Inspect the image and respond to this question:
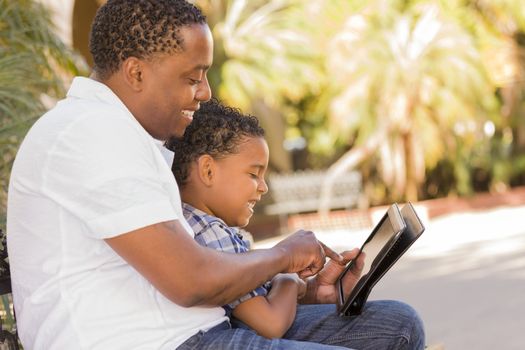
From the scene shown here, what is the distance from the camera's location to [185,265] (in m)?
1.74

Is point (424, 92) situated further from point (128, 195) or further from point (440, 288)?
point (128, 195)

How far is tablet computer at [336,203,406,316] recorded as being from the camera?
2.05 m

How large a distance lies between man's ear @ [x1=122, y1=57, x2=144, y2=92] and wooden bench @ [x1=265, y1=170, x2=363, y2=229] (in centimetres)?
1287

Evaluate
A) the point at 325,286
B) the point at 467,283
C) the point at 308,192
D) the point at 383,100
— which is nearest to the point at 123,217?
the point at 325,286

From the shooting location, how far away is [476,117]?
50.9 feet

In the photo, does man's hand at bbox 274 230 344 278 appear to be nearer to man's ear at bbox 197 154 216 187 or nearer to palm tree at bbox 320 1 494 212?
man's ear at bbox 197 154 216 187

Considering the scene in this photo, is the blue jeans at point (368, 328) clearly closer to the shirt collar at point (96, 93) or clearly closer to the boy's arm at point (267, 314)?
the boy's arm at point (267, 314)

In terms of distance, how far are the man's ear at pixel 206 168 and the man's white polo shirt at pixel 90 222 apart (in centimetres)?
38

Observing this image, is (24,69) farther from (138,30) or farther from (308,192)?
(308,192)

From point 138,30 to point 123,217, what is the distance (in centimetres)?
43

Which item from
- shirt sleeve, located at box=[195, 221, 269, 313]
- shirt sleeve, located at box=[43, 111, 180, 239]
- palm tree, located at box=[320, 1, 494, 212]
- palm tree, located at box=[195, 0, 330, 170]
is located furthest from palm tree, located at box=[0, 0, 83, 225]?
palm tree, located at box=[320, 1, 494, 212]

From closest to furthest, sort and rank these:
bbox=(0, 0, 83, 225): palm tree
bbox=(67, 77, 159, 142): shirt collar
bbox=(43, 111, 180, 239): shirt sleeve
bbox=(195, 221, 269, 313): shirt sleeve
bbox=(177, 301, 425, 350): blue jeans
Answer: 1. bbox=(43, 111, 180, 239): shirt sleeve
2. bbox=(67, 77, 159, 142): shirt collar
3. bbox=(195, 221, 269, 313): shirt sleeve
4. bbox=(177, 301, 425, 350): blue jeans
5. bbox=(0, 0, 83, 225): palm tree

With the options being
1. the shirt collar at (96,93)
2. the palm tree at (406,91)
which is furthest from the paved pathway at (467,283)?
the palm tree at (406,91)

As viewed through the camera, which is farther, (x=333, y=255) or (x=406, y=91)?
(x=406, y=91)
